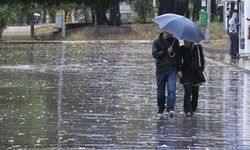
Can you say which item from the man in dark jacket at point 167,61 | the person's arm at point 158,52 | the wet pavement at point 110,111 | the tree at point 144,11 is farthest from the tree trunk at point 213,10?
the person's arm at point 158,52

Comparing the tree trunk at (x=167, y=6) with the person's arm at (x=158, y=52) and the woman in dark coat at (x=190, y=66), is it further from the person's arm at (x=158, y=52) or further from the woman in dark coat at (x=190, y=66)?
the person's arm at (x=158, y=52)

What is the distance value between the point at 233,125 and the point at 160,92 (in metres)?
1.58

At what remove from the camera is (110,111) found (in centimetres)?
1318

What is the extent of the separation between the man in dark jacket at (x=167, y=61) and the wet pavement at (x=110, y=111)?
0.45 metres

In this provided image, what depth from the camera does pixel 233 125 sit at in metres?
11.6

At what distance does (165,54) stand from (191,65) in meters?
0.54

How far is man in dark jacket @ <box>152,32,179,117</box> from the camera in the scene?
12203 mm

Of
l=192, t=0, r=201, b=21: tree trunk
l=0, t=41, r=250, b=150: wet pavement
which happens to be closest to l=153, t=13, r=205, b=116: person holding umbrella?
l=0, t=41, r=250, b=150: wet pavement

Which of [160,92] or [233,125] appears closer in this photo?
[233,125]

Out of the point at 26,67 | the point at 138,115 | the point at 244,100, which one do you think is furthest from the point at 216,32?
the point at 138,115

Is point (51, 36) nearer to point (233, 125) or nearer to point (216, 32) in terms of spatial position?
point (216, 32)

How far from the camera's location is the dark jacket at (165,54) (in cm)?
1220

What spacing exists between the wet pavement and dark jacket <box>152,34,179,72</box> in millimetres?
941

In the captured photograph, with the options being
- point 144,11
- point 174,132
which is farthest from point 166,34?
point 144,11
